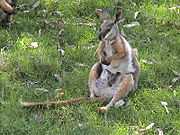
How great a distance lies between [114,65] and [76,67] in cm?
82

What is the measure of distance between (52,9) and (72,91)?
7.55 feet

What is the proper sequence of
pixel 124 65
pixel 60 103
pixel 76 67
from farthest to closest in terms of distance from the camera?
pixel 76 67, pixel 124 65, pixel 60 103

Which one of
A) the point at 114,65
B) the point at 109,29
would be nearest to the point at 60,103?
the point at 114,65

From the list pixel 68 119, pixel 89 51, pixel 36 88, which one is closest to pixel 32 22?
pixel 89 51

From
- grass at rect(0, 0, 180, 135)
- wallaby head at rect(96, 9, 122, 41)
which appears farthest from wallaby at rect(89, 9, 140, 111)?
grass at rect(0, 0, 180, 135)

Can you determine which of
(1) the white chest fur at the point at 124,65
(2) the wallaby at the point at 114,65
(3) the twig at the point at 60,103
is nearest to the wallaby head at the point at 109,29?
(2) the wallaby at the point at 114,65

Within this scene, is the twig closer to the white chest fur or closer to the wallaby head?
the white chest fur

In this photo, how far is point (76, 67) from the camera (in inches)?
301

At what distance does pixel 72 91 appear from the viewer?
707 centimetres

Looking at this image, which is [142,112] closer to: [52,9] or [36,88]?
[36,88]

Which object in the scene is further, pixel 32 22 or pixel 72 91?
pixel 32 22

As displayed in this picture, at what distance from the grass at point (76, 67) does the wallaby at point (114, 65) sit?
0.60 ft

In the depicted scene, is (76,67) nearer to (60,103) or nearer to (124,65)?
(124,65)

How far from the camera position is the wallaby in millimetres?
6762
